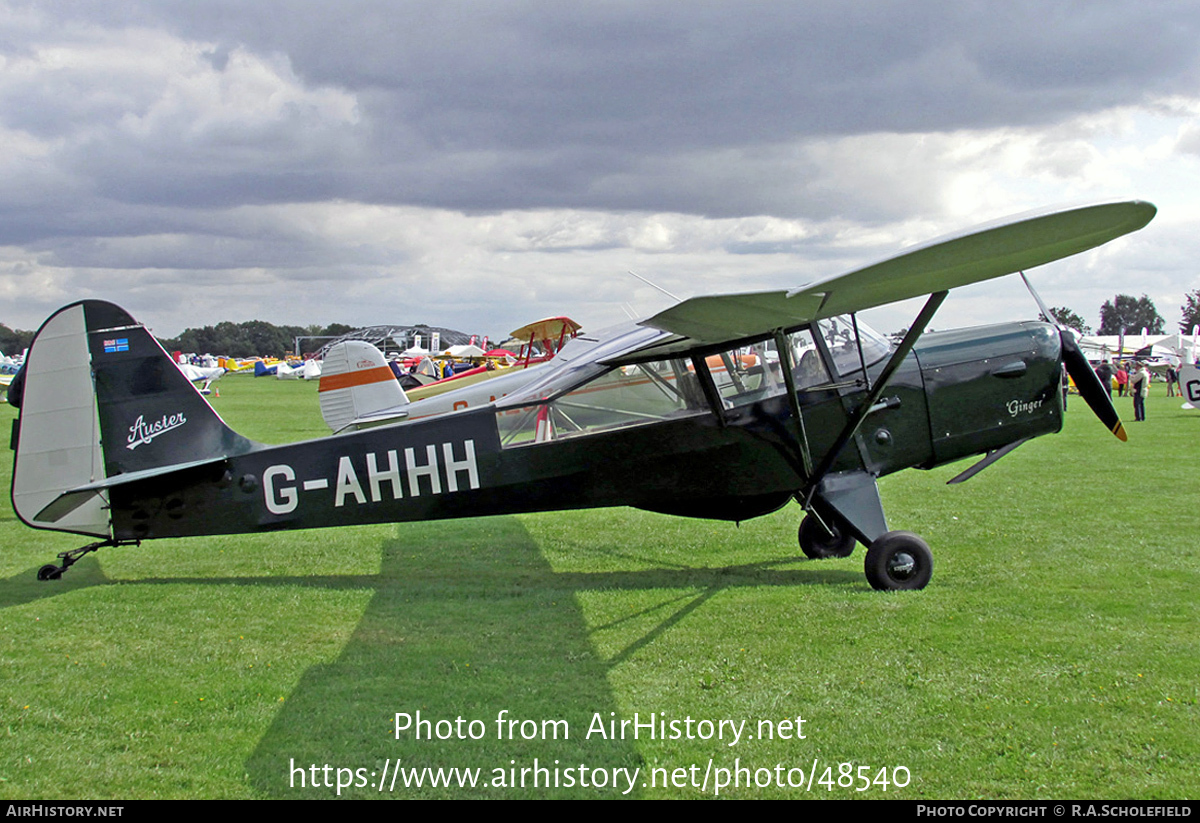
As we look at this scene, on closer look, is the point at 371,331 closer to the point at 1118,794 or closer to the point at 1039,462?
the point at 1039,462

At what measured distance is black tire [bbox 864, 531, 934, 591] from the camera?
5.93 meters

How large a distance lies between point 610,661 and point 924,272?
267 centimetres

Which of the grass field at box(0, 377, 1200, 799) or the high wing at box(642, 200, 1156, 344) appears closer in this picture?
the grass field at box(0, 377, 1200, 799)

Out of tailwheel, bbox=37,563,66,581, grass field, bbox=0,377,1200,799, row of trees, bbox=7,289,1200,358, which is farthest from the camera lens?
row of trees, bbox=7,289,1200,358

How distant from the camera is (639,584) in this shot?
253 inches

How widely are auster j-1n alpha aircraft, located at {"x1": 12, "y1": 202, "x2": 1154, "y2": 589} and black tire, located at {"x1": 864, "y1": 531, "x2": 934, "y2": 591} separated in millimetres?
11

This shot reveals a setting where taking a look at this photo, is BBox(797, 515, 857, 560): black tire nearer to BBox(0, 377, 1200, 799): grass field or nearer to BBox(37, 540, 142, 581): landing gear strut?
BBox(0, 377, 1200, 799): grass field

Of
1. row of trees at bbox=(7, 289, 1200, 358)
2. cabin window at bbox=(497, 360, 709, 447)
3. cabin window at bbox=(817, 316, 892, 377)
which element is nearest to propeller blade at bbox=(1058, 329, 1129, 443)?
cabin window at bbox=(817, 316, 892, 377)

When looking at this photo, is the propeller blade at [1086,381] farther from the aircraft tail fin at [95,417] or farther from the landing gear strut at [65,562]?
the landing gear strut at [65,562]

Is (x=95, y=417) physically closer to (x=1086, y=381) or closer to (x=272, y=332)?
(x=1086, y=381)

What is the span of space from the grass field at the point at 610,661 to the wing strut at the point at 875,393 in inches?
31.4

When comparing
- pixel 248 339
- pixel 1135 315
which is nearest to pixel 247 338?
pixel 248 339

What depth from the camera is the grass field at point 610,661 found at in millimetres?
3512

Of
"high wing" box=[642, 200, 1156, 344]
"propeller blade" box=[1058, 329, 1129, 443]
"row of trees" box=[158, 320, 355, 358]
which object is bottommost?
"propeller blade" box=[1058, 329, 1129, 443]
